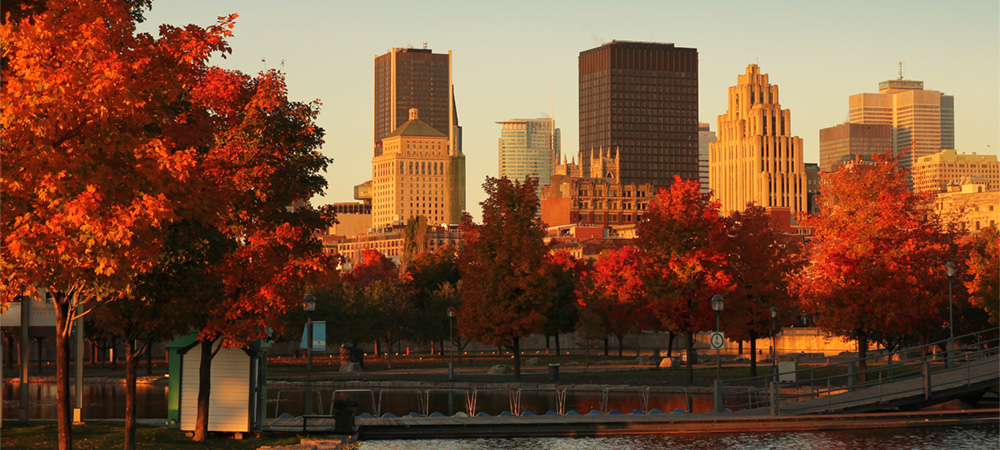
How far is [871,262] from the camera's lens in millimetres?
56094

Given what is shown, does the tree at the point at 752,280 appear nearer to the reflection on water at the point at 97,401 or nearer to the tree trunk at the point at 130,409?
the reflection on water at the point at 97,401

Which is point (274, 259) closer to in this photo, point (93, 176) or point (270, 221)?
point (270, 221)

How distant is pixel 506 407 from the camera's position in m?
48.3

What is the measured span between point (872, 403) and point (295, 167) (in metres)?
20.5

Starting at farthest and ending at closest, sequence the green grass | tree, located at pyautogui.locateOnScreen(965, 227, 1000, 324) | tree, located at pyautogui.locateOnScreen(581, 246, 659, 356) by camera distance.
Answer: tree, located at pyautogui.locateOnScreen(581, 246, 659, 356)
tree, located at pyautogui.locateOnScreen(965, 227, 1000, 324)
the green grass

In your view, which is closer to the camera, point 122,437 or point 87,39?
point 87,39

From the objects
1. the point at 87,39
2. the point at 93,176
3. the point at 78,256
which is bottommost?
the point at 78,256

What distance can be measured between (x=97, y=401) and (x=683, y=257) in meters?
29.5

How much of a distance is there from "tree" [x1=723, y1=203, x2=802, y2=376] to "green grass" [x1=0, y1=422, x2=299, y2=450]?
111 feet

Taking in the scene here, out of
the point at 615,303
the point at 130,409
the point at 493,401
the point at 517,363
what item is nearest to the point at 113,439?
the point at 130,409

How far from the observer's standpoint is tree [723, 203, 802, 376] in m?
61.7

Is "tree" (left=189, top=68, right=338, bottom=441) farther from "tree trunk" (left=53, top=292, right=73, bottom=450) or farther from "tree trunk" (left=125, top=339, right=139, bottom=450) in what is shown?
"tree trunk" (left=53, top=292, right=73, bottom=450)

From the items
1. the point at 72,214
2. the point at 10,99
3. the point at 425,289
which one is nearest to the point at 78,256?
the point at 72,214

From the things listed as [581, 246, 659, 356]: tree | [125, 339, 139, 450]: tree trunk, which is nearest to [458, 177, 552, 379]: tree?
[581, 246, 659, 356]: tree
